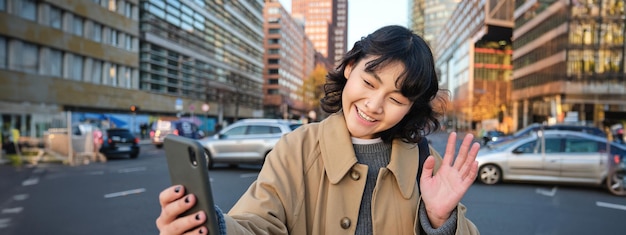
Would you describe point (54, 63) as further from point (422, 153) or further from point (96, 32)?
point (422, 153)

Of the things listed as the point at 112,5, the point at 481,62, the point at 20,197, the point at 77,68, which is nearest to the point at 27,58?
the point at 77,68

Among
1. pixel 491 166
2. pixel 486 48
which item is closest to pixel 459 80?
pixel 486 48

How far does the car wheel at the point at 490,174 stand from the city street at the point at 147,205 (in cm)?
27

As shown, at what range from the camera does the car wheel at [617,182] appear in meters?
9.30

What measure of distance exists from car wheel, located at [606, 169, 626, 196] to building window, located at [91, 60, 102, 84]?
37.7m

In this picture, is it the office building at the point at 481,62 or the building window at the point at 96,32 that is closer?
the building window at the point at 96,32

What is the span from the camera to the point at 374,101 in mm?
1616

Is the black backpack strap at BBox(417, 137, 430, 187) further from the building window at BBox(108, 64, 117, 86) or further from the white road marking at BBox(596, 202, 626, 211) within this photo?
the building window at BBox(108, 64, 117, 86)

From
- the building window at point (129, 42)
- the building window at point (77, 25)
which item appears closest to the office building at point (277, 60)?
the building window at point (129, 42)

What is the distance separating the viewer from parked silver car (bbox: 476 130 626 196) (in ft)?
32.3

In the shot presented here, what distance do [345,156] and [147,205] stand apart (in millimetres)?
6358

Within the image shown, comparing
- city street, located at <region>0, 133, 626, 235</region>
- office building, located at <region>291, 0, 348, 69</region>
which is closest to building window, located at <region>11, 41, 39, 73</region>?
city street, located at <region>0, 133, 626, 235</region>

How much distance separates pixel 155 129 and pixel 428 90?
2621 cm

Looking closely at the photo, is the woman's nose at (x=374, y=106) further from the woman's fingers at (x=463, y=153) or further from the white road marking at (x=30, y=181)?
the white road marking at (x=30, y=181)
